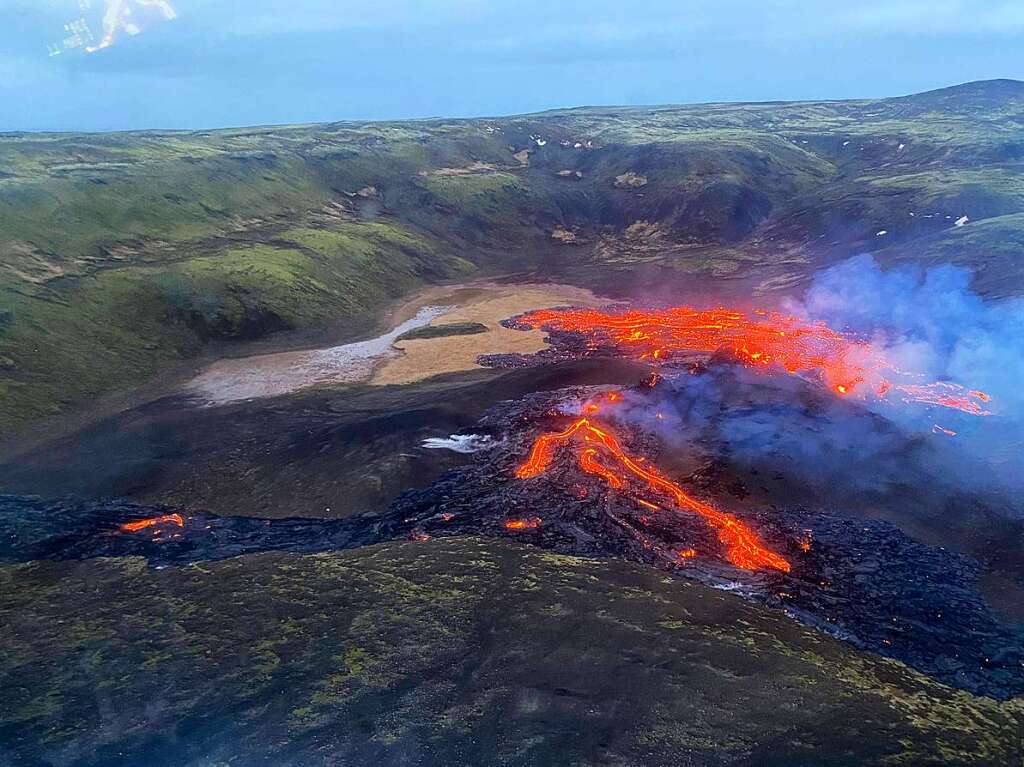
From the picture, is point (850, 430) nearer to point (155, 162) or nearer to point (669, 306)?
point (669, 306)

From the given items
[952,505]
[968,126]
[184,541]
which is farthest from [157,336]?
[968,126]

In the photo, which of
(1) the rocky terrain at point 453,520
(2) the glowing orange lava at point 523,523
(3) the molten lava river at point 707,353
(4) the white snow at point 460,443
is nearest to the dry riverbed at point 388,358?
(1) the rocky terrain at point 453,520

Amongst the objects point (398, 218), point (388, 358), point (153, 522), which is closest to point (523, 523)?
point (153, 522)

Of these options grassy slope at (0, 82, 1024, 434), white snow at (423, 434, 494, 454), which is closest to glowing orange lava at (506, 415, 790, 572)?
white snow at (423, 434, 494, 454)

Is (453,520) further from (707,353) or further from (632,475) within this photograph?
(707,353)

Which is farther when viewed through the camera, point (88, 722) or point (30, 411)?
point (30, 411)

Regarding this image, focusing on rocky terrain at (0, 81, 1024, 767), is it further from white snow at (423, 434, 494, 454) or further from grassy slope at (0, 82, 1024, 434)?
grassy slope at (0, 82, 1024, 434)
